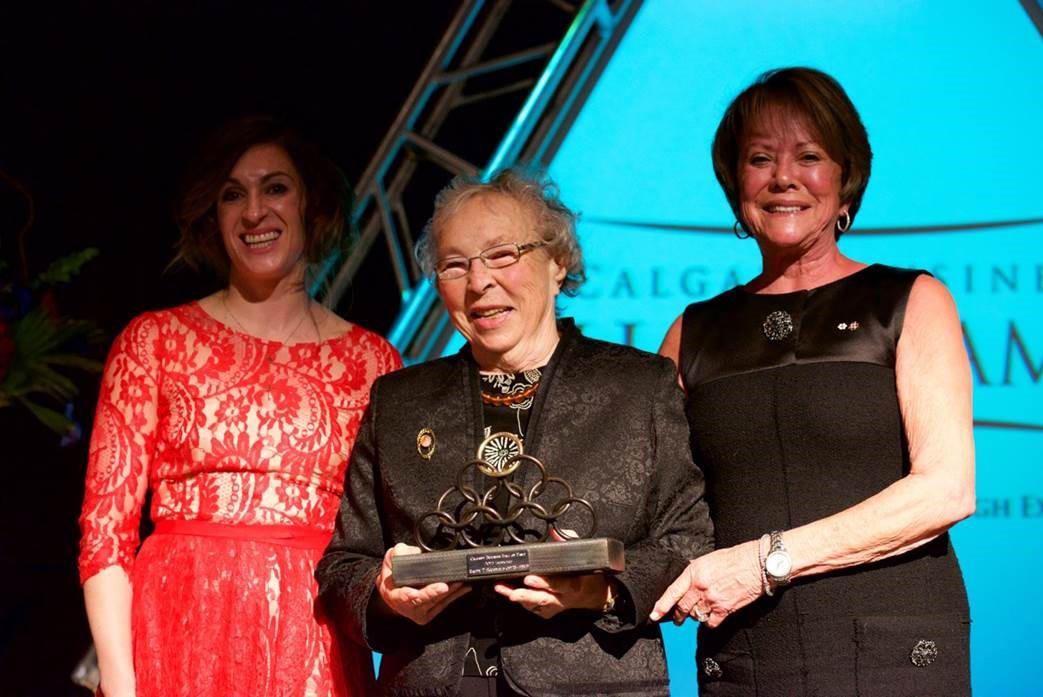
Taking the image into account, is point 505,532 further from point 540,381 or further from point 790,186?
point 790,186

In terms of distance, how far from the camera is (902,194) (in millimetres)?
4086

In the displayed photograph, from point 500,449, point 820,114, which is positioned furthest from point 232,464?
point 820,114

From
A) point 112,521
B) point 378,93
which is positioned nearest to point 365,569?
point 112,521

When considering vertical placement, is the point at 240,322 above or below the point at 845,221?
below

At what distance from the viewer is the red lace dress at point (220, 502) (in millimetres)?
2666

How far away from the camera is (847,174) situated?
8.70ft

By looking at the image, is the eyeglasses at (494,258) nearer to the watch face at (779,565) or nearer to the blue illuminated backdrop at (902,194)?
the watch face at (779,565)

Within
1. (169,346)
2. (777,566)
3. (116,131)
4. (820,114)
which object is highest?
(820,114)

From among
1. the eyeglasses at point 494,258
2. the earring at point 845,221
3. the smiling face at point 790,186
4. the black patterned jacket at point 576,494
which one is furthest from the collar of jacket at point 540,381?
the earring at point 845,221

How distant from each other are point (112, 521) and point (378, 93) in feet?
8.20

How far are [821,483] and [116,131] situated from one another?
302cm

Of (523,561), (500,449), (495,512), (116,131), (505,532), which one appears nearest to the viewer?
(523,561)

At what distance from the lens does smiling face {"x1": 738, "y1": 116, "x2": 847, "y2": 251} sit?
2605 millimetres

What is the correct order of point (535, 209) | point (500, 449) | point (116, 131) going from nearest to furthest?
point (500, 449)
point (535, 209)
point (116, 131)
